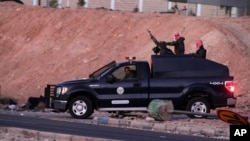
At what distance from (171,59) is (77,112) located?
10.8 feet

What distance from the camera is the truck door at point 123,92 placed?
23.1 meters

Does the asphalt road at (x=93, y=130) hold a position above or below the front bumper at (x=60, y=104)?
below

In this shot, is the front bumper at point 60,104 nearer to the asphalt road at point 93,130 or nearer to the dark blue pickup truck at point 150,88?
the dark blue pickup truck at point 150,88

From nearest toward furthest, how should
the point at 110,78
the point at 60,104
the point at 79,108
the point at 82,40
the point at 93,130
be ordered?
the point at 93,130 < the point at 110,78 < the point at 79,108 < the point at 60,104 < the point at 82,40

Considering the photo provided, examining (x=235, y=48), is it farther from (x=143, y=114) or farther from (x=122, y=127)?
(x=122, y=127)

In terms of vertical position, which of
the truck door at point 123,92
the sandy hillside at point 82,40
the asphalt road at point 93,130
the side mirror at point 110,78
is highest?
the sandy hillside at point 82,40

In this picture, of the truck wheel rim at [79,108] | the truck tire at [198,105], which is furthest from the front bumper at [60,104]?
the truck tire at [198,105]

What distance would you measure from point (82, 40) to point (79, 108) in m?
20.9

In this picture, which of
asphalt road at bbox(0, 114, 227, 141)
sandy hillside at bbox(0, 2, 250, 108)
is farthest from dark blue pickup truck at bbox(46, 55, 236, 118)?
sandy hillside at bbox(0, 2, 250, 108)

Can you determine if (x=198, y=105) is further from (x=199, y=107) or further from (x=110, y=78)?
(x=110, y=78)

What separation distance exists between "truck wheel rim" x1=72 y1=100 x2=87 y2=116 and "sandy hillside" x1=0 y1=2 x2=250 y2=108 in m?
11.6

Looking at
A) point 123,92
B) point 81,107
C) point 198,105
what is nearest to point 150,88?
point 123,92

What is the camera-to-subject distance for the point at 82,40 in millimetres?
43906

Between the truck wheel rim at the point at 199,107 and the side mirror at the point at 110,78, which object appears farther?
the truck wheel rim at the point at 199,107
